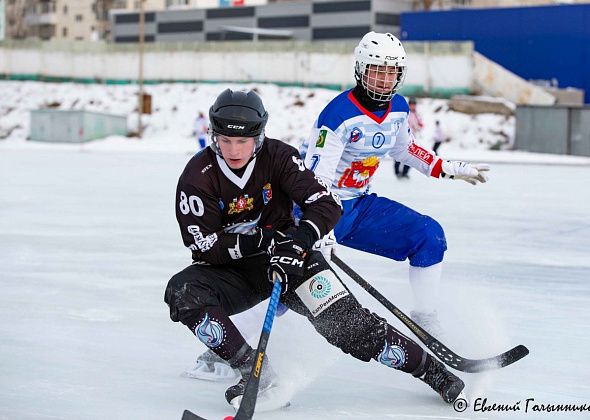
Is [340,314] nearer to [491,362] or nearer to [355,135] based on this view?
[491,362]

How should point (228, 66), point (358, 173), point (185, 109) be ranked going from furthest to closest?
point (228, 66)
point (185, 109)
point (358, 173)

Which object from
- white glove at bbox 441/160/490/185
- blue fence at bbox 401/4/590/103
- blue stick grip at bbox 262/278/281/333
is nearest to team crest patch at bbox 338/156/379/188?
white glove at bbox 441/160/490/185

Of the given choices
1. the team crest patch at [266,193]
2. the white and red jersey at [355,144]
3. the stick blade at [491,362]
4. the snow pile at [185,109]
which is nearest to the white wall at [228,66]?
the snow pile at [185,109]

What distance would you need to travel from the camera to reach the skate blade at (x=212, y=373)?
3883mm

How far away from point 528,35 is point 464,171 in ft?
111

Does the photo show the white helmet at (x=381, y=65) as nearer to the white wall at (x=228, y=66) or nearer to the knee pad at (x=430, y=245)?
the knee pad at (x=430, y=245)

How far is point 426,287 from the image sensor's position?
466cm

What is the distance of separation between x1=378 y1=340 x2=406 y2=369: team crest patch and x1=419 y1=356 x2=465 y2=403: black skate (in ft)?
0.44

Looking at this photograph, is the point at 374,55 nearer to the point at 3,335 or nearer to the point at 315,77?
the point at 3,335

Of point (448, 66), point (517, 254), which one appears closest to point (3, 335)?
point (517, 254)

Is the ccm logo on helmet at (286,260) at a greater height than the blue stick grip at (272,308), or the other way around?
the ccm logo on helmet at (286,260)

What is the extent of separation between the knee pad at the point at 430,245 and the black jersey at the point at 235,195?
1.15m

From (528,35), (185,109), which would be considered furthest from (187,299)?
(528,35)

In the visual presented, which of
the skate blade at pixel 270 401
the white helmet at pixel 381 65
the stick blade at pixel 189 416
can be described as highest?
the white helmet at pixel 381 65
